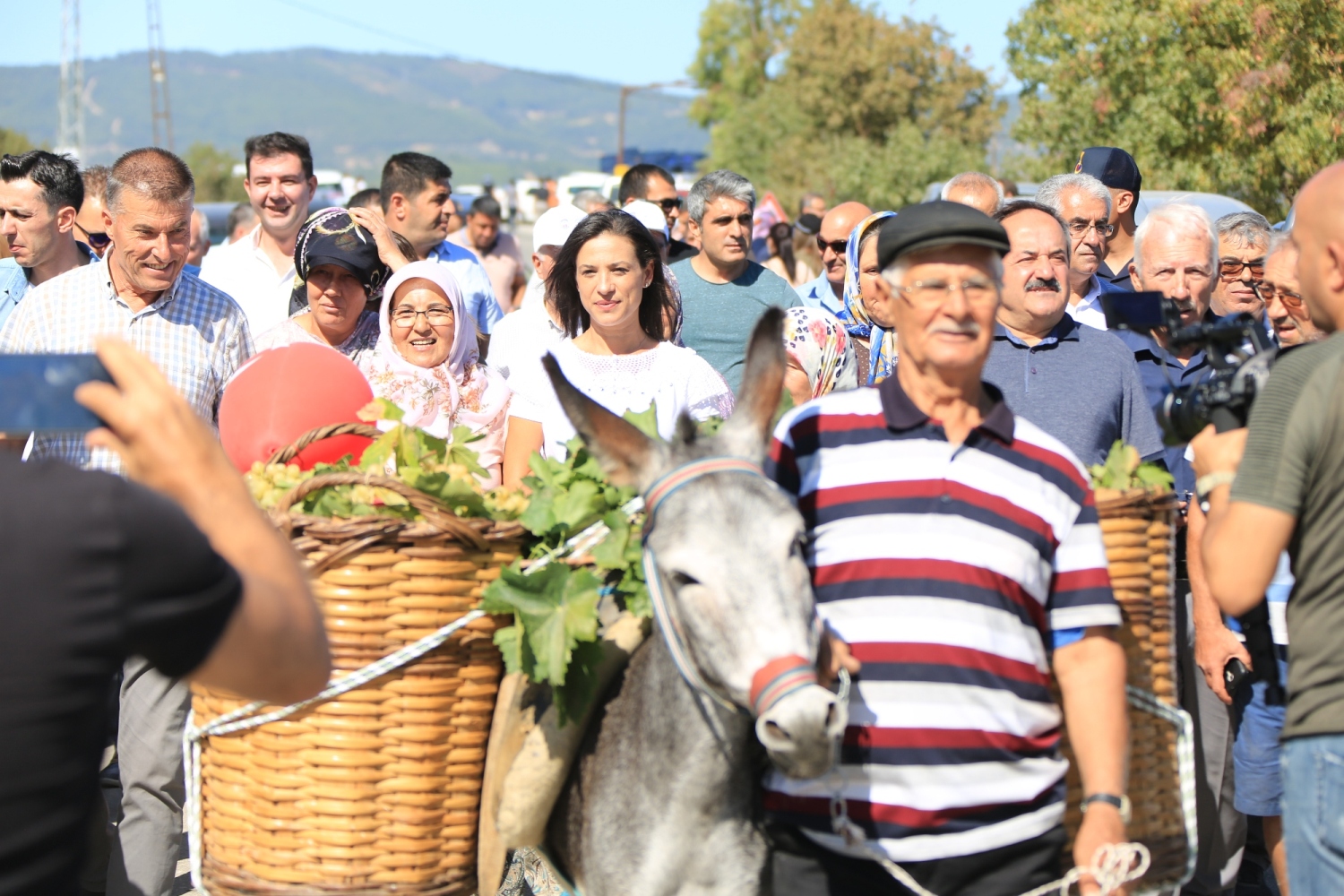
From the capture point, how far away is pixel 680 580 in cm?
260

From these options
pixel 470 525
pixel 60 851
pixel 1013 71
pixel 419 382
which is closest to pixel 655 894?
pixel 470 525

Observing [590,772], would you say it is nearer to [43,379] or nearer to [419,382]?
[43,379]

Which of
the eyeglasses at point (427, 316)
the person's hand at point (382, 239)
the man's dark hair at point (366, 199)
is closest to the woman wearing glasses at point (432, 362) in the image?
the eyeglasses at point (427, 316)

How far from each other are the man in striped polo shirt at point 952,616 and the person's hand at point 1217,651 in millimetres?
1952

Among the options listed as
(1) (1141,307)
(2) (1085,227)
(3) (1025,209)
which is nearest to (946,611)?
(1) (1141,307)

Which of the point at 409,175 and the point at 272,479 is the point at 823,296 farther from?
the point at 272,479

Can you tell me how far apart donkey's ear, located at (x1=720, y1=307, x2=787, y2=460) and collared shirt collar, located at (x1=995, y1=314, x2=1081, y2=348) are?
209 centimetres

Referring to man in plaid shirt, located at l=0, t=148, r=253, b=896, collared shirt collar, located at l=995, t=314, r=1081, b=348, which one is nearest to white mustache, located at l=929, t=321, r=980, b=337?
collared shirt collar, located at l=995, t=314, r=1081, b=348

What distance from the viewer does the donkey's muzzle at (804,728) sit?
2.30 metres

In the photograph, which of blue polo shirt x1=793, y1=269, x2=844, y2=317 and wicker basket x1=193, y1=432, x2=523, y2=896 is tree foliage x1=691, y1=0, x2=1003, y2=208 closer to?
blue polo shirt x1=793, y1=269, x2=844, y2=317

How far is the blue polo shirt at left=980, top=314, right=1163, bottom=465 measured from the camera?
4.34 meters

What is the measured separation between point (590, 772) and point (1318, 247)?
2133mm

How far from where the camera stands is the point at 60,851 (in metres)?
1.77

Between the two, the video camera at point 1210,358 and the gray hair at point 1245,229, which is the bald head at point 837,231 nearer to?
the gray hair at point 1245,229
